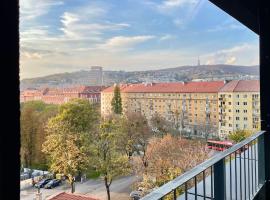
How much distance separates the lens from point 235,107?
249 cm

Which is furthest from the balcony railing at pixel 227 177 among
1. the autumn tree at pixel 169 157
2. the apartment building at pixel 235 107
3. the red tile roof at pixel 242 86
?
the red tile roof at pixel 242 86

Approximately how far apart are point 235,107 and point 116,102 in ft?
3.50

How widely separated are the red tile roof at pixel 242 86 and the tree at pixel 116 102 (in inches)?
36.2

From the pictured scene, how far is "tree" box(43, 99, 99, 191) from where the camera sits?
5.23 ft

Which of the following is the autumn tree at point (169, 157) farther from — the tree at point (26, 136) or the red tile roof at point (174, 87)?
the tree at point (26, 136)

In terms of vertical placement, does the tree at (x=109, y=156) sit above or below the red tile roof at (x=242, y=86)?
below

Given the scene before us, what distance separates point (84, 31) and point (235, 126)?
1667 millimetres

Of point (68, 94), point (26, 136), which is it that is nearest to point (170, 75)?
point (68, 94)

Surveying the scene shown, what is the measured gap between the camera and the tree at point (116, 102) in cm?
220

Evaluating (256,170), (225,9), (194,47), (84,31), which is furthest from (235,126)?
(84,31)

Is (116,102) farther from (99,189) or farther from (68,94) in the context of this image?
(99,189)

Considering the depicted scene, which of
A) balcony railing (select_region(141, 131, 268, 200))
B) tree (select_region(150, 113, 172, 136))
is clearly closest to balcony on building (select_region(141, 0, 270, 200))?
balcony railing (select_region(141, 131, 268, 200))
